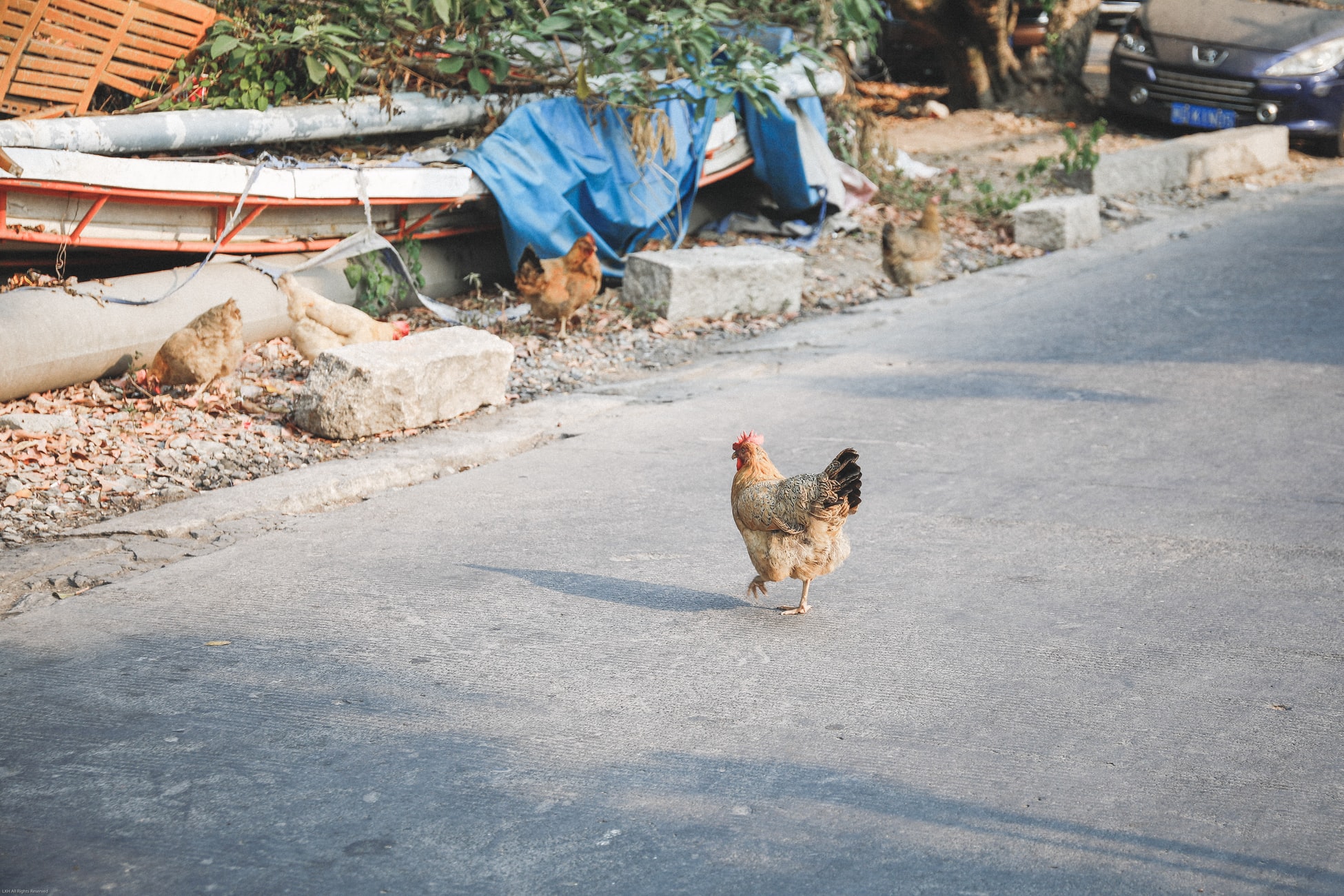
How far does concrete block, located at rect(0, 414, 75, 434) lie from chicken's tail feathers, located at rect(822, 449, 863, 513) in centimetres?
389

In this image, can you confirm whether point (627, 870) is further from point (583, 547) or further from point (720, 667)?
point (583, 547)

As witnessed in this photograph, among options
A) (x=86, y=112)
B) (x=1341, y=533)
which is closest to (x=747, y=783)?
(x=1341, y=533)

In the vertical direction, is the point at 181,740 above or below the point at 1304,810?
above

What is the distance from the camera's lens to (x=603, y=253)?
30.2ft

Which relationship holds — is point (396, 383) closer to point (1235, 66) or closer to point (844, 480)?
point (844, 480)

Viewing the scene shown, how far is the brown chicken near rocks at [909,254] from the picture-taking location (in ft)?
30.7

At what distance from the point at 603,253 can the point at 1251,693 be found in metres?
6.62

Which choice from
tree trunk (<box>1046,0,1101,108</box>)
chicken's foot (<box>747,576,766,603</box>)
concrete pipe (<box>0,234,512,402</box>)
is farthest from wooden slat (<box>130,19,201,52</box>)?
tree trunk (<box>1046,0,1101,108</box>)

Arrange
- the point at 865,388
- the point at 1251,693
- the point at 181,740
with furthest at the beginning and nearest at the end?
the point at 865,388, the point at 1251,693, the point at 181,740

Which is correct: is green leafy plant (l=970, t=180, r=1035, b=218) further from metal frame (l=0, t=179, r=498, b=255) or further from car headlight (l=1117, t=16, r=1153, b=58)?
metal frame (l=0, t=179, r=498, b=255)

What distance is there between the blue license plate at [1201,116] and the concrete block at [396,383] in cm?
1165

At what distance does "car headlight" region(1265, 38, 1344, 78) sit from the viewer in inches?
554

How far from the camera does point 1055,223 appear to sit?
10914 mm

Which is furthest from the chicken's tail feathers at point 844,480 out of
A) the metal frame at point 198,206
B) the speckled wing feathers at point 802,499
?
the metal frame at point 198,206
